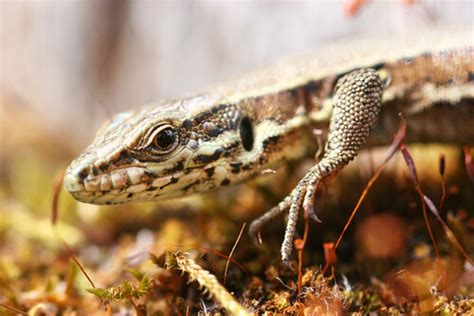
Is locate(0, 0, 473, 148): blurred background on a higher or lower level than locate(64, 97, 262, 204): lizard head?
higher

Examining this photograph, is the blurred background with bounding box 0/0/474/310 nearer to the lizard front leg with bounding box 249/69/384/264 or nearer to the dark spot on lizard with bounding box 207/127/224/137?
the lizard front leg with bounding box 249/69/384/264

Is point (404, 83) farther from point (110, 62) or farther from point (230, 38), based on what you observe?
point (110, 62)

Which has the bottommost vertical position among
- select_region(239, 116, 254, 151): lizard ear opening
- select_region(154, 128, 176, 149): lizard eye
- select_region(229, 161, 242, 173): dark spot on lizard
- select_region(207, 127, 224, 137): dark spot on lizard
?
select_region(229, 161, 242, 173): dark spot on lizard

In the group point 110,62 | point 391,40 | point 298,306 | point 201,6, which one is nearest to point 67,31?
point 110,62

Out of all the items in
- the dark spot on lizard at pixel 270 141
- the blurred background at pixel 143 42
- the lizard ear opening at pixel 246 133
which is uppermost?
the blurred background at pixel 143 42

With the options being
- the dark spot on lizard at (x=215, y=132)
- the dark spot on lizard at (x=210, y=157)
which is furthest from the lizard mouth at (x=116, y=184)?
the dark spot on lizard at (x=215, y=132)

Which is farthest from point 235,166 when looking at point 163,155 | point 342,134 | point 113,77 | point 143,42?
point 113,77

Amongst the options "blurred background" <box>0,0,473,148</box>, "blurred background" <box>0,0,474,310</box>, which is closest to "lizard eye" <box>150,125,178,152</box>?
"blurred background" <box>0,0,474,310</box>

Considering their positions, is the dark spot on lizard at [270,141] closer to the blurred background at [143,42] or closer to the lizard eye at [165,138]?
the lizard eye at [165,138]
